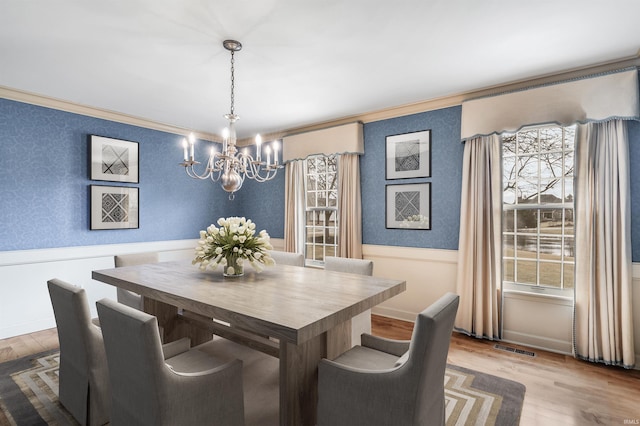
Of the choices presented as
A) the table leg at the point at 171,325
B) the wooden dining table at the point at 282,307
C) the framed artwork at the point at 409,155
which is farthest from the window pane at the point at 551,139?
the table leg at the point at 171,325

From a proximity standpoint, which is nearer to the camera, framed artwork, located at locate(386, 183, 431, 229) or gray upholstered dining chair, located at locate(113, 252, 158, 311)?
gray upholstered dining chair, located at locate(113, 252, 158, 311)

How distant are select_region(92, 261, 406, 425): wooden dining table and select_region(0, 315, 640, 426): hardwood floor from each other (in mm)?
1410

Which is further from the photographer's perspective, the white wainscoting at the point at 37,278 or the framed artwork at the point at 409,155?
the framed artwork at the point at 409,155

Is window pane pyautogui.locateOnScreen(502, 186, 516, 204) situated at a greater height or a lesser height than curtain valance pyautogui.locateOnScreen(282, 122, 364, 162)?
lesser

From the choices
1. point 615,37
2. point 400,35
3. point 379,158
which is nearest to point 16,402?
Answer: point 400,35

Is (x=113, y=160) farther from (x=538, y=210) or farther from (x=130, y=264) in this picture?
(x=538, y=210)

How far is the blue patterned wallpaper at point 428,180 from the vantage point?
375 centimetres

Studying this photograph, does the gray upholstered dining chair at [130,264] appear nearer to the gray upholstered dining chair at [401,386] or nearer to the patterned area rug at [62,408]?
the patterned area rug at [62,408]

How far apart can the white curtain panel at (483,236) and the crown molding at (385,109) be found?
52 cm

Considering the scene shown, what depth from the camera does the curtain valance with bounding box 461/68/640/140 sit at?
2793mm

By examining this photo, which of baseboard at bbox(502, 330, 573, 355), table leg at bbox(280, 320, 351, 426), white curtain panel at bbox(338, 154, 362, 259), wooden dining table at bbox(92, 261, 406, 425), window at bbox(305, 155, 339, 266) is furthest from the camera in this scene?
window at bbox(305, 155, 339, 266)

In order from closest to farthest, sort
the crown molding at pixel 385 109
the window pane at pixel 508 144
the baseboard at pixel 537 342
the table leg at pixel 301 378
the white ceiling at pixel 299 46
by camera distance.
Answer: the table leg at pixel 301 378 → the white ceiling at pixel 299 46 → the crown molding at pixel 385 109 → the baseboard at pixel 537 342 → the window pane at pixel 508 144

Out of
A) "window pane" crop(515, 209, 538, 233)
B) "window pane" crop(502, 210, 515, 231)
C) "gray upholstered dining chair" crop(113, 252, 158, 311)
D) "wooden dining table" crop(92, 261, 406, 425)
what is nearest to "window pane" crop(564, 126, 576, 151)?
"window pane" crop(515, 209, 538, 233)

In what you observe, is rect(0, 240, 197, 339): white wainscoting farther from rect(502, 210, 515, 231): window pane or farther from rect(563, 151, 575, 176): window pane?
rect(563, 151, 575, 176): window pane
